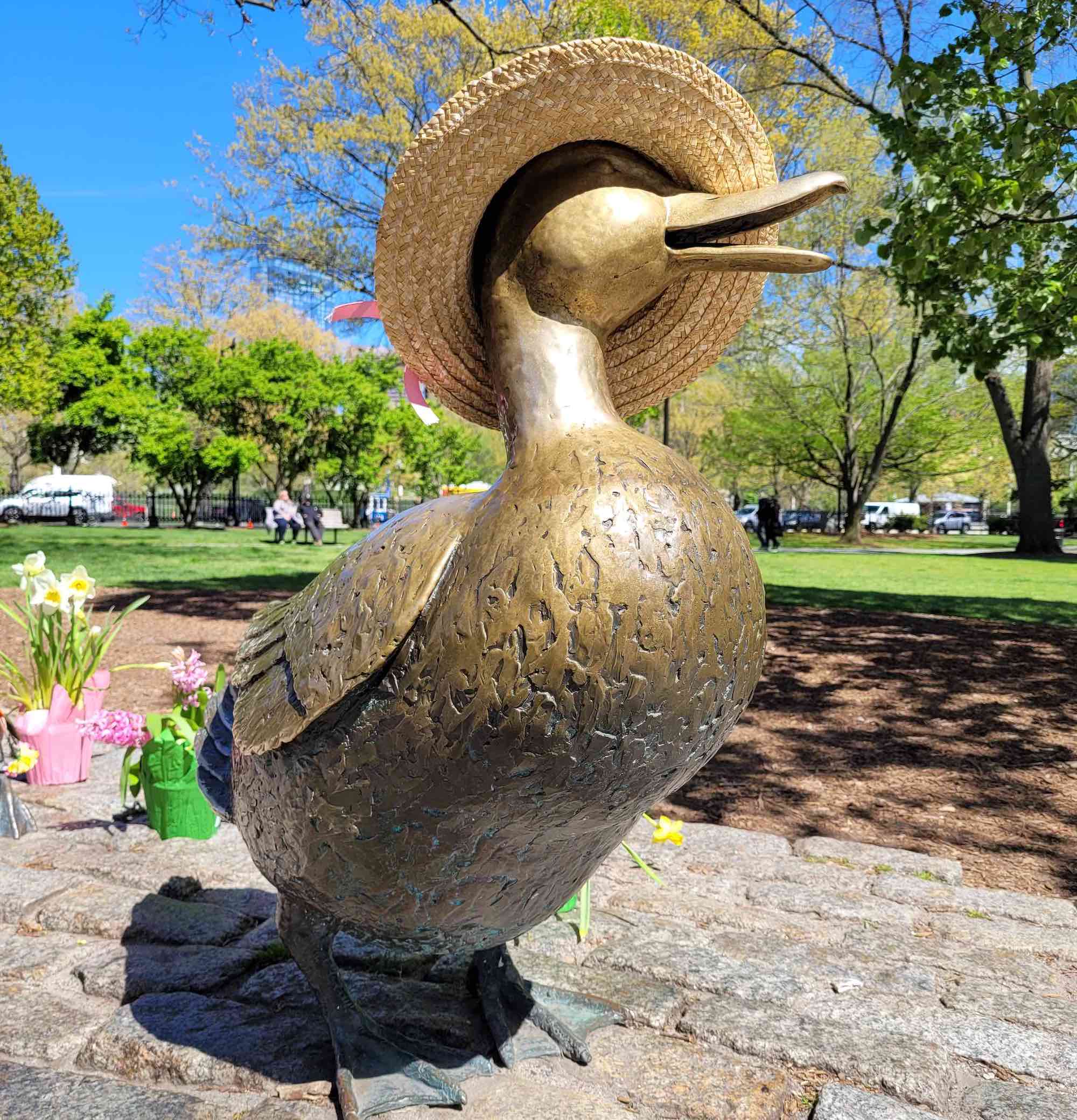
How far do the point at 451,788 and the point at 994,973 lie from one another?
2.20 m

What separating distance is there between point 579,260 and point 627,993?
6.83ft

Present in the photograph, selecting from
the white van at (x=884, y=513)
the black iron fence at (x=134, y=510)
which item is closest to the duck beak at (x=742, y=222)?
the black iron fence at (x=134, y=510)

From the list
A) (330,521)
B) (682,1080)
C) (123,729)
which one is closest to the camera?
(682,1080)

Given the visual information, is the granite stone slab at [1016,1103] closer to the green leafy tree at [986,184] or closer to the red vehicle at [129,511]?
the green leafy tree at [986,184]

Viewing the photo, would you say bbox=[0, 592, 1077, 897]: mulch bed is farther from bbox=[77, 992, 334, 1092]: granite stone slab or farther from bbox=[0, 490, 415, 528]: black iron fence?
bbox=[0, 490, 415, 528]: black iron fence

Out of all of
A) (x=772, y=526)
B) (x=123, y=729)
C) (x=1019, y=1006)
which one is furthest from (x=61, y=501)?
(x=1019, y=1006)

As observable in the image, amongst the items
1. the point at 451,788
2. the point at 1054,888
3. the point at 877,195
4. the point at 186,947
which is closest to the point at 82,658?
the point at 186,947

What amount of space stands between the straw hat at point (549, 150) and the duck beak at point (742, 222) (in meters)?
0.13

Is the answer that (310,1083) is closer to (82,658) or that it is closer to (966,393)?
(82,658)

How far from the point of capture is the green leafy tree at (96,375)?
2947cm

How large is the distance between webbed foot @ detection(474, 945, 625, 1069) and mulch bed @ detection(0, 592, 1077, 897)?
2.23 m

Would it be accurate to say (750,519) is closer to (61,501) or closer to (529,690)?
(61,501)

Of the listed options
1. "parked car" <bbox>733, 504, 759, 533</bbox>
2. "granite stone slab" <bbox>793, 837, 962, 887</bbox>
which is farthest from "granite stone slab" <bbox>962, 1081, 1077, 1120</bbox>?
"parked car" <bbox>733, 504, 759, 533</bbox>

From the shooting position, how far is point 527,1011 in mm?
2488
